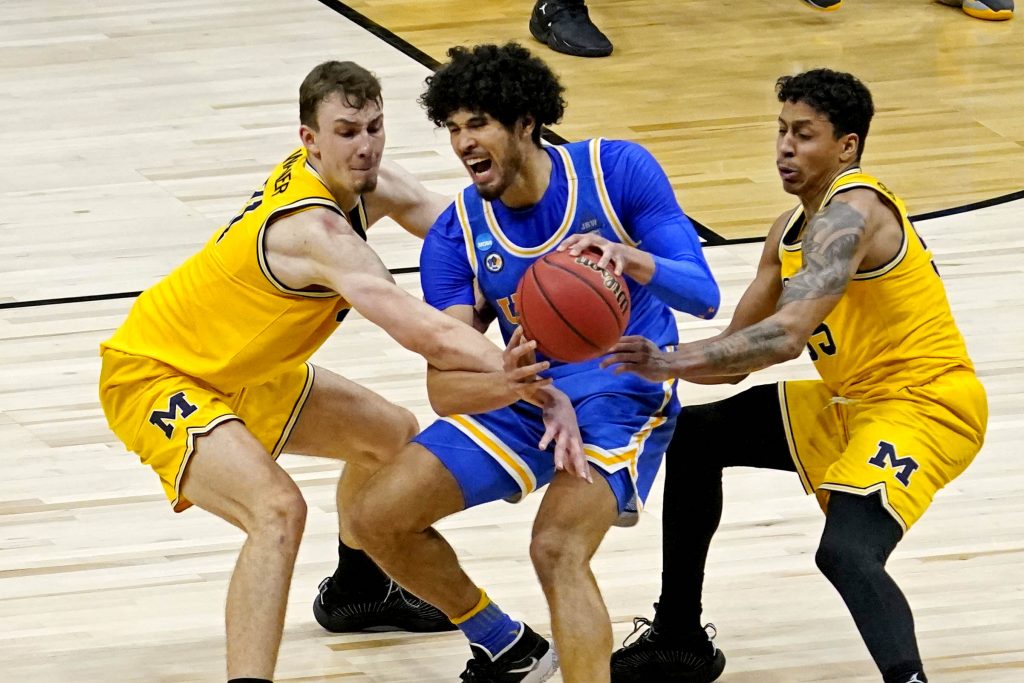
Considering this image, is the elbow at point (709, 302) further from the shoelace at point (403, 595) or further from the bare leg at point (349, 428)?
the shoelace at point (403, 595)

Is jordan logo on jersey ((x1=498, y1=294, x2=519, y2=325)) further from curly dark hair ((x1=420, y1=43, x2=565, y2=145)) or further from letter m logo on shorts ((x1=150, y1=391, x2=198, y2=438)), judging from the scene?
letter m logo on shorts ((x1=150, y1=391, x2=198, y2=438))

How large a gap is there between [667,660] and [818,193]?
126 centimetres

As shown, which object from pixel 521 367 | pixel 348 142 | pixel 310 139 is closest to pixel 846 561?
pixel 521 367

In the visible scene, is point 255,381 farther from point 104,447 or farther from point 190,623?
point 104,447

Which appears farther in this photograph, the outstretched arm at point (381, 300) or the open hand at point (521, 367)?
the outstretched arm at point (381, 300)

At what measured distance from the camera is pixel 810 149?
4.36 meters

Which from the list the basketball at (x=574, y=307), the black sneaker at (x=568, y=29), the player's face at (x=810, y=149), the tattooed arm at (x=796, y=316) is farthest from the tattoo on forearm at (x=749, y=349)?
the black sneaker at (x=568, y=29)

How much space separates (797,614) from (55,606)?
209 centimetres

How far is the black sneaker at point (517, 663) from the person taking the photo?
14.8 ft

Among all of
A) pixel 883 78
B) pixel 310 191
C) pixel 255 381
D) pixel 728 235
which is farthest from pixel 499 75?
pixel 883 78

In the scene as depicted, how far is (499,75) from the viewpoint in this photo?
Result: 14.2 ft

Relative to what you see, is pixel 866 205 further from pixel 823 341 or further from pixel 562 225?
pixel 562 225

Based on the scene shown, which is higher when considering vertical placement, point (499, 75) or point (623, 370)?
point (499, 75)

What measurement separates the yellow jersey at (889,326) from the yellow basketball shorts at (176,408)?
1397 millimetres
